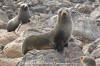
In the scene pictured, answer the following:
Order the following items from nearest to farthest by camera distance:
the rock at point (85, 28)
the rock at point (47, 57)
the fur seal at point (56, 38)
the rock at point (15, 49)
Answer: the rock at point (47, 57)
the fur seal at point (56, 38)
the rock at point (15, 49)
the rock at point (85, 28)

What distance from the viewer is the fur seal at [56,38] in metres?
6.79

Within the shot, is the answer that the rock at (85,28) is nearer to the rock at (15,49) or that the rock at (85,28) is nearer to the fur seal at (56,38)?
the rock at (15,49)

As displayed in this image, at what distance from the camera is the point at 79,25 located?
12.5 metres

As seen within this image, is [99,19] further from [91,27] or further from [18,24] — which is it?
[18,24]

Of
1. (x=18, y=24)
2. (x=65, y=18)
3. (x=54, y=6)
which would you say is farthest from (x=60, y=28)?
(x=54, y=6)

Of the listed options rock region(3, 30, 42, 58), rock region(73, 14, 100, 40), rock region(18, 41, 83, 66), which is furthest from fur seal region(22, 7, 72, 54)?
rock region(73, 14, 100, 40)

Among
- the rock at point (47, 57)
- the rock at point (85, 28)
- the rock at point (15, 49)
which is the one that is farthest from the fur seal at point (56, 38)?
the rock at point (85, 28)

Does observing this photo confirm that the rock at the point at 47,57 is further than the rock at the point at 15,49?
No

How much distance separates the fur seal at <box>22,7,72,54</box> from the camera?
679 centimetres

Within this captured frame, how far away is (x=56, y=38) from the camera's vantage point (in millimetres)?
6809

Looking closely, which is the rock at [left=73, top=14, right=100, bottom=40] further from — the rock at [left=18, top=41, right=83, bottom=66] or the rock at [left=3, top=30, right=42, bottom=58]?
the rock at [left=18, top=41, right=83, bottom=66]

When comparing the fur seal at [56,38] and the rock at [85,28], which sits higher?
the fur seal at [56,38]

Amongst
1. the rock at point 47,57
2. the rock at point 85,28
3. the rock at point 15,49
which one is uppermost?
the rock at point 47,57

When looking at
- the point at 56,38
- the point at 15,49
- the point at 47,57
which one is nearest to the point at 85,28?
the point at 15,49
